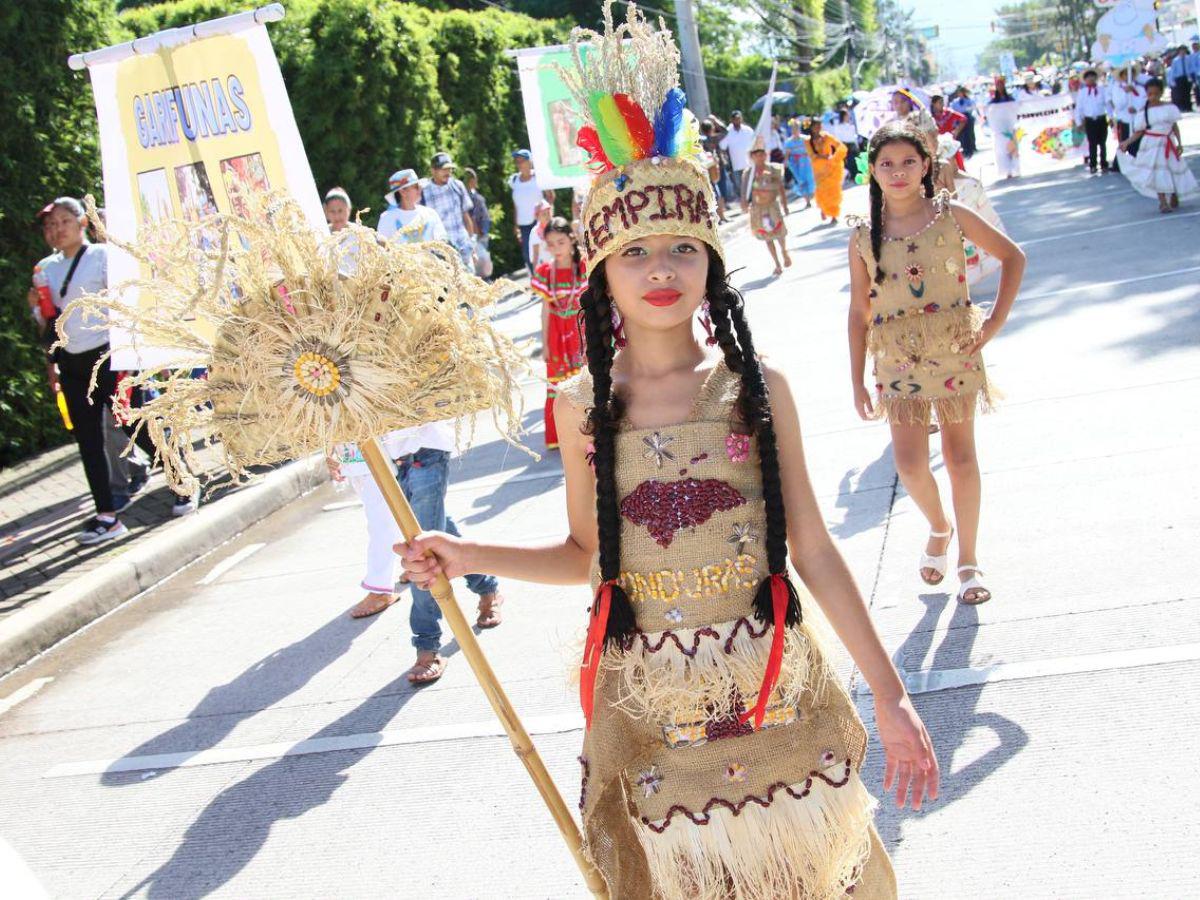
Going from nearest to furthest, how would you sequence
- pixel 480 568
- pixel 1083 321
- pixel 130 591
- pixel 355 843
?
pixel 480 568, pixel 355 843, pixel 130 591, pixel 1083 321

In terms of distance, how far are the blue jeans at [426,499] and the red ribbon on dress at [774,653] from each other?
288 centimetres

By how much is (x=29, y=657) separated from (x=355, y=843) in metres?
3.43

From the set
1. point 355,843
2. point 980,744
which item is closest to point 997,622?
point 980,744

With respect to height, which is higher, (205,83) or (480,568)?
(205,83)

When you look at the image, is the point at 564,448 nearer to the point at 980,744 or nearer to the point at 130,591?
the point at 980,744

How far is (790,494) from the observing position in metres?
2.35

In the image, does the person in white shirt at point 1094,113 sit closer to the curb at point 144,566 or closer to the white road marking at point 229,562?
the curb at point 144,566

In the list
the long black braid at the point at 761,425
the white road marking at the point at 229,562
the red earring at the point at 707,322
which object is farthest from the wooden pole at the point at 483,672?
the white road marking at the point at 229,562

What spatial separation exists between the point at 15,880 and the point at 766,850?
1.30 meters

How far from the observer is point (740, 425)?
7.63 ft

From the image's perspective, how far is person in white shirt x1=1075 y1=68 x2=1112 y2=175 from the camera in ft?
61.2

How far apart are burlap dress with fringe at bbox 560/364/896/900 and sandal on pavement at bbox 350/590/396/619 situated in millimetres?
3878

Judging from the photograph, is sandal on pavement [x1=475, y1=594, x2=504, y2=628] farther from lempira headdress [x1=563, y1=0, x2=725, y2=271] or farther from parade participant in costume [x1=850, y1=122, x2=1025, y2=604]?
lempira headdress [x1=563, y1=0, x2=725, y2=271]

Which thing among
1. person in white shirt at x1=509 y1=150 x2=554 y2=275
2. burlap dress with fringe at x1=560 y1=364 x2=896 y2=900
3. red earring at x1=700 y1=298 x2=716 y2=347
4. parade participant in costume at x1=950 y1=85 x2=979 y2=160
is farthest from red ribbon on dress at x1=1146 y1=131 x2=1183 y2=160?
burlap dress with fringe at x1=560 y1=364 x2=896 y2=900
